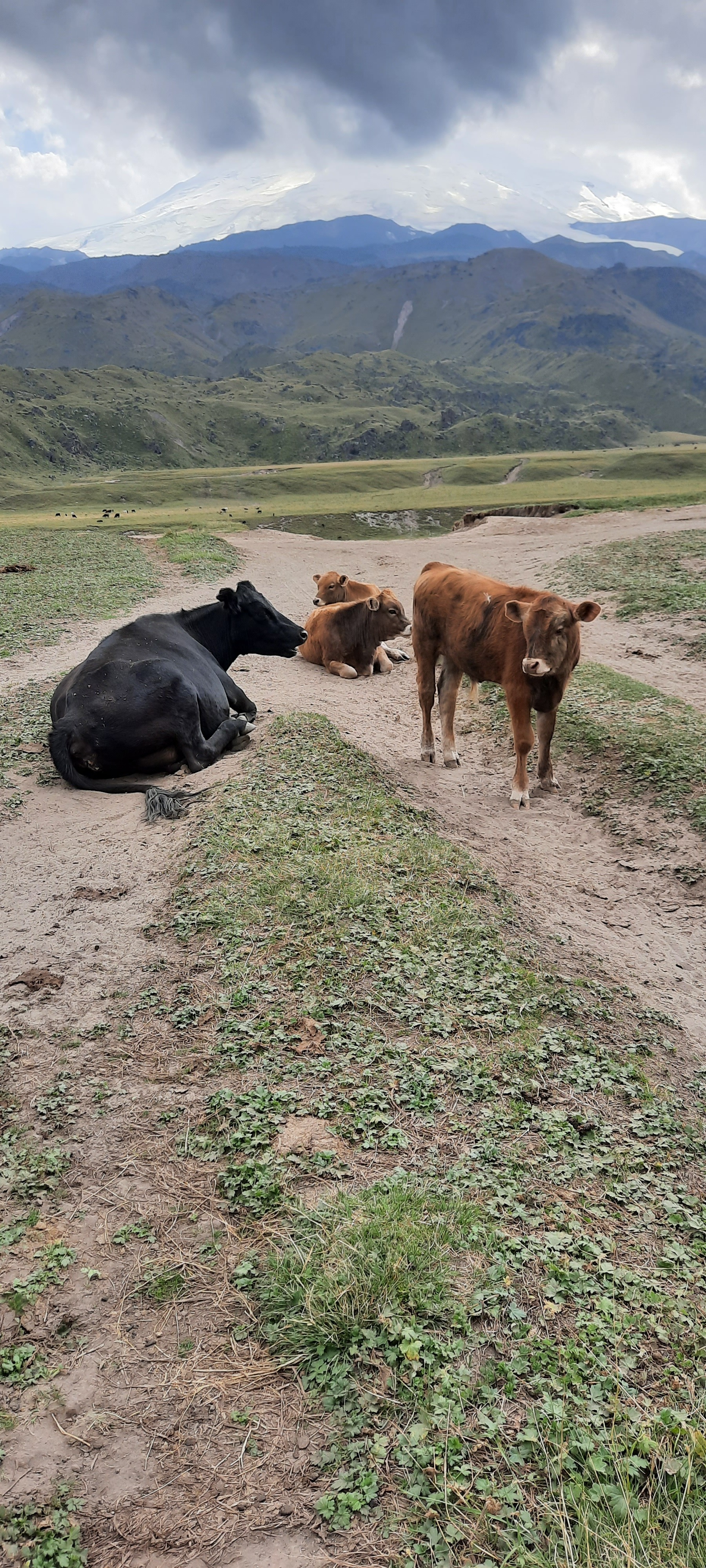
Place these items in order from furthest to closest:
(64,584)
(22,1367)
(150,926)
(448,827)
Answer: (64,584) → (448,827) → (150,926) → (22,1367)

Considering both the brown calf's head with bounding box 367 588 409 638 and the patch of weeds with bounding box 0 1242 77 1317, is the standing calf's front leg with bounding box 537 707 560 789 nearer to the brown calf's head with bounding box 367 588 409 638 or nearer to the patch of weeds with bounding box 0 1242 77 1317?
the brown calf's head with bounding box 367 588 409 638

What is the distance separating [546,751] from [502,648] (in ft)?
5.53

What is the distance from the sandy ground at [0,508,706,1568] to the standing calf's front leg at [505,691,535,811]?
0.22 m

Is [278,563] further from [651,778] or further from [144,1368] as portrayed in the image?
[144,1368]

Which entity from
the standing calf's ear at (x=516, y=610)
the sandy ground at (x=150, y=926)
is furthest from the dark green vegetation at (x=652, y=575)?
the standing calf's ear at (x=516, y=610)

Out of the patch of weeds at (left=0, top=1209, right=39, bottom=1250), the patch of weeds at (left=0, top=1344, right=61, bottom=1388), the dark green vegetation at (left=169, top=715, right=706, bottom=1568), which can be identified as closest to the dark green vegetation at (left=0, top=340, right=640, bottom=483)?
the dark green vegetation at (left=169, top=715, right=706, bottom=1568)

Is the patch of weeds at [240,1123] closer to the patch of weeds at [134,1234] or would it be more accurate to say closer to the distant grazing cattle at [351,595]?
the patch of weeds at [134,1234]

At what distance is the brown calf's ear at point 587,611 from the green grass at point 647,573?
30.8ft

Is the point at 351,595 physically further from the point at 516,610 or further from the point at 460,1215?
the point at 460,1215

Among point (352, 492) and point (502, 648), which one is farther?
point (352, 492)

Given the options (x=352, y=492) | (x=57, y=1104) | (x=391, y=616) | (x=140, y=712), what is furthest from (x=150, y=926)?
(x=352, y=492)

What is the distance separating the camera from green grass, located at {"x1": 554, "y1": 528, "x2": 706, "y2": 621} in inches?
805

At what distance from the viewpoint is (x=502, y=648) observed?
11414 millimetres

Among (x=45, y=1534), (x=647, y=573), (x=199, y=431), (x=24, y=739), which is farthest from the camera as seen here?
(x=199, y=431)
